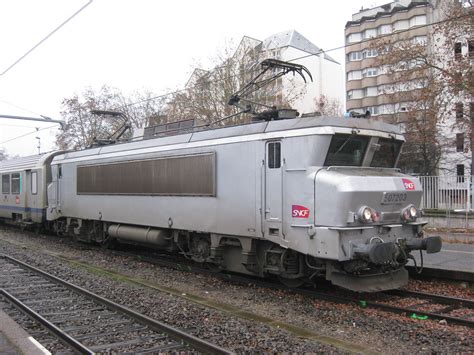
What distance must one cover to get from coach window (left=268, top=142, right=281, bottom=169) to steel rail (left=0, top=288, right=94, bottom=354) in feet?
13.8

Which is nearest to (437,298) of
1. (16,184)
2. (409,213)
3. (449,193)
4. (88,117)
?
(409,213)

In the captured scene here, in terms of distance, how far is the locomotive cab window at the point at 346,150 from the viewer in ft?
25.3

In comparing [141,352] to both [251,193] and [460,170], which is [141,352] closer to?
[251,193]

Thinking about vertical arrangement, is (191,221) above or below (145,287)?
above

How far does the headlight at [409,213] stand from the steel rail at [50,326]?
5400 millimetres

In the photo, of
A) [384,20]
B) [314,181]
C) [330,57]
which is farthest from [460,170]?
[314,181]

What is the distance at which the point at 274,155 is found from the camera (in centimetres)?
816

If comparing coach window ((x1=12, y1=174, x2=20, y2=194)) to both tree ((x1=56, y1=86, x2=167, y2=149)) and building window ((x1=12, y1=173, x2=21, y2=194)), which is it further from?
tree ((x1=56, y1=86, x2=167, y2=149))

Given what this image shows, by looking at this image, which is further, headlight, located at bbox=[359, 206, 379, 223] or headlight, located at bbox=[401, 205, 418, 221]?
headlight, located at bbox=[401, 205, 418, 221]

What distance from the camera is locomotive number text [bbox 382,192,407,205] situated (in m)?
7.61

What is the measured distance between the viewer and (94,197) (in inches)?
547

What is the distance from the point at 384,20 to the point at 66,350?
57.6m

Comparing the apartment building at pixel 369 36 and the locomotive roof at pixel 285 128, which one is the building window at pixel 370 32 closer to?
the apartment building at pixel 369 36

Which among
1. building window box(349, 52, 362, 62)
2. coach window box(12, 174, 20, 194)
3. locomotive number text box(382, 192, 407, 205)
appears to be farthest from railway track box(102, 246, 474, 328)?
building window box(349, 52, 362, 62)
